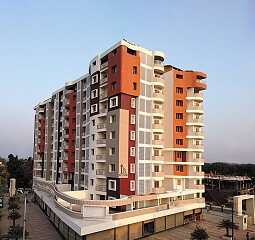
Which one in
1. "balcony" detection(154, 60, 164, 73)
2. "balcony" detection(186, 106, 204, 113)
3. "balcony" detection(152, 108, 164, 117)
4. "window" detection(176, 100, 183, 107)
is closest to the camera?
"balcony" detection(152, 108, 164, 117)

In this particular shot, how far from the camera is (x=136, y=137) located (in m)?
45.9

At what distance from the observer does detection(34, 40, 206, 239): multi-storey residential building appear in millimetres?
43844

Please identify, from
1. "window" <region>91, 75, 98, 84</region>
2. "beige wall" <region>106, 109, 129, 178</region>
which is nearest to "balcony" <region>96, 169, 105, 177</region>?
"beige wall" <region>106, 109, 129, 178</region>

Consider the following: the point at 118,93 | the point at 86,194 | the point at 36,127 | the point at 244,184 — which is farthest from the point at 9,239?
the point at 244,184

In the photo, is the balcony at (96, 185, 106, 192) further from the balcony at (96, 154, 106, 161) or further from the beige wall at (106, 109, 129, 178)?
the balcony at (96, 154, 106, 161)

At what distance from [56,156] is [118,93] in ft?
112

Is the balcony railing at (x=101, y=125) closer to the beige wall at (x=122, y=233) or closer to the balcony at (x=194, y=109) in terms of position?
the balcony at (x=194, y=109)

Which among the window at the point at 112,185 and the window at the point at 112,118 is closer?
the window at the point at 112,185

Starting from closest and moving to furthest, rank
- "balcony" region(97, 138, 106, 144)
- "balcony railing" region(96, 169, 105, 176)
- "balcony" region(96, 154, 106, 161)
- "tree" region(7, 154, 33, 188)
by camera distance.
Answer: "balcony railing" region(96, 169, 105, 176)
"balcony" region(96, 154, 106, 161)
"balcony" region(97, 138, 106, 144)
"tree" region(7, 154, 33, 188)

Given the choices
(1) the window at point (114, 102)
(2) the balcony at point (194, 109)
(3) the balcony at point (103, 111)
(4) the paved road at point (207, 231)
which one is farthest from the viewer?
(2) the balcony at point (194, 109)

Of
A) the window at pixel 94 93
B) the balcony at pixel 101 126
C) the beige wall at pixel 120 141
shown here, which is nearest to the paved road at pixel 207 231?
the beige wall at pixel 120 141

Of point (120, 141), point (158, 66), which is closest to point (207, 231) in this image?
point (120, 141)

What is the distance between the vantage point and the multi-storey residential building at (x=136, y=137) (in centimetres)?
4384

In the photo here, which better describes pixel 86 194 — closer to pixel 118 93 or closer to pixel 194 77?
pixel 118 93
